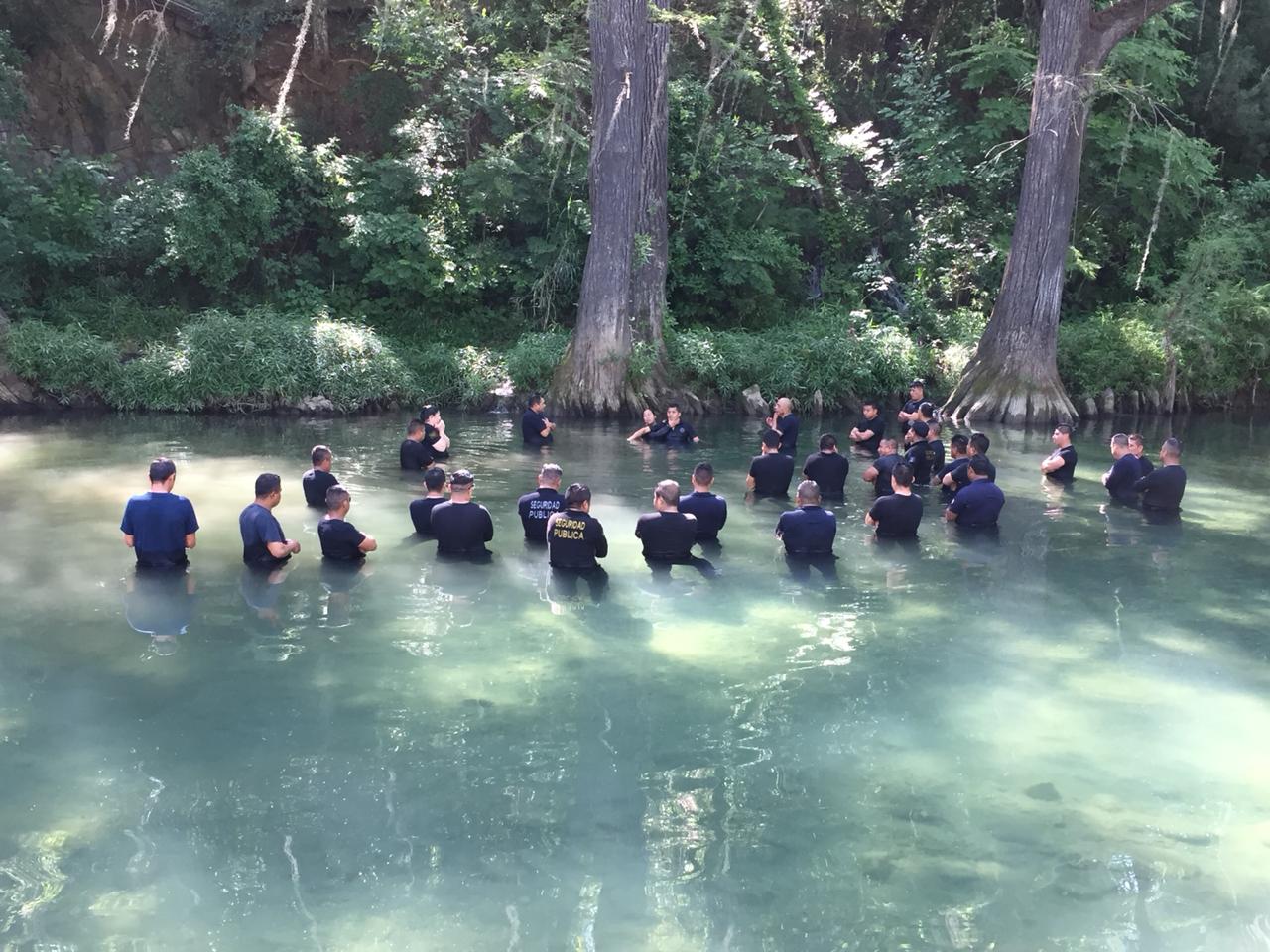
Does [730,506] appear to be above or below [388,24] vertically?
below

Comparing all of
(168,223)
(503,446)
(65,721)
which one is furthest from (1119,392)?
(65,721)

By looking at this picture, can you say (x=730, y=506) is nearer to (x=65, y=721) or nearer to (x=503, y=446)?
(x=503, y=446)

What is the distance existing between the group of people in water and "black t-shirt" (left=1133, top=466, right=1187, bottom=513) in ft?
0.05

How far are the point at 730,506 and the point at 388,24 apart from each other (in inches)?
604

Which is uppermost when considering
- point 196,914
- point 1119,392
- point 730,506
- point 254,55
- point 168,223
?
point 254,55

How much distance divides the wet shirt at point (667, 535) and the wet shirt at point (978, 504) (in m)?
3.49

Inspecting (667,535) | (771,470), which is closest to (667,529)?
(667,535)

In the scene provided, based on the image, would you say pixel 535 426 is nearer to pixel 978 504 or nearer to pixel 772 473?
pixel 772 473

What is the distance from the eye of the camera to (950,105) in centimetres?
2764

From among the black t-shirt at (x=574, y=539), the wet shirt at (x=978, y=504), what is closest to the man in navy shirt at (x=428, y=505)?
the black t-shirt at (x=574, y=539)

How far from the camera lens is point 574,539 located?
33.9ft

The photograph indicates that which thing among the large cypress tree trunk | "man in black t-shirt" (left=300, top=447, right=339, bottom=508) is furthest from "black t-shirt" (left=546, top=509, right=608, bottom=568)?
the large cypress tree trunk

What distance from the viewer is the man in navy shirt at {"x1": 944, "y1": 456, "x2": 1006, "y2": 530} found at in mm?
12484

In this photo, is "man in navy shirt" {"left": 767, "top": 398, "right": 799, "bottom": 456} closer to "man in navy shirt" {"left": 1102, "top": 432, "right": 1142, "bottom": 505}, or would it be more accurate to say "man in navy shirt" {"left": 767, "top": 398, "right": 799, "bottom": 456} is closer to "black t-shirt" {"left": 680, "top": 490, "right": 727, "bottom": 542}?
"black t-shirt" {"left": 680, "top": 490, "right": 727, "bottom": 542}
